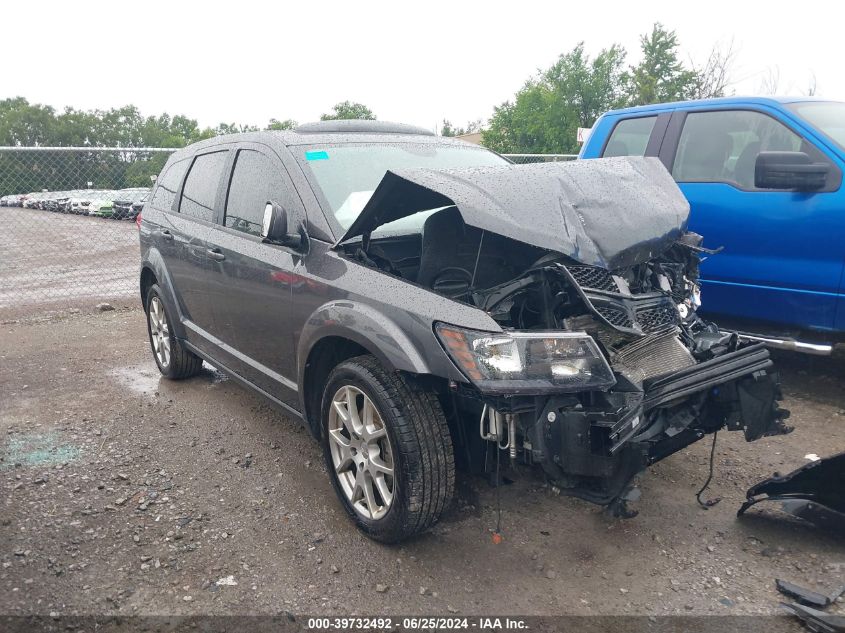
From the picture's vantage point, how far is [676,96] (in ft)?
126

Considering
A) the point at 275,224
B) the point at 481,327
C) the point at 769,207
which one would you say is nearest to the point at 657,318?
the point at 481,327

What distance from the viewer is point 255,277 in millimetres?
3695

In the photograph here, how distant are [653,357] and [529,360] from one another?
2.28 feet

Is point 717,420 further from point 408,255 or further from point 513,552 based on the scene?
point 408,255

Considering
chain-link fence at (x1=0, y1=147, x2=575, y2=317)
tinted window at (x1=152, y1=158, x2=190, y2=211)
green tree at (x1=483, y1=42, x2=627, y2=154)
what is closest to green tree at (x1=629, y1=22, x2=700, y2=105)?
green tree at (x1=483, y1=42, x2=627, y2=154)

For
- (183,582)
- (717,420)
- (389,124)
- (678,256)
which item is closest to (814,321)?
(678,256)

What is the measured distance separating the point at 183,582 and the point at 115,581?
295mm

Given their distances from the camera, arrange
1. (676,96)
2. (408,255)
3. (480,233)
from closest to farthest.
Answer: (480,233) < (408,255) < (676,96)

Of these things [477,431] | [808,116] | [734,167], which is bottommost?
[477,431]

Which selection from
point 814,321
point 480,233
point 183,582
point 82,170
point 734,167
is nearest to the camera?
point 183,582

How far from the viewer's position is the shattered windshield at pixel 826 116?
14.4 ft

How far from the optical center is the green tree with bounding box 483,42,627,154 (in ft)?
134

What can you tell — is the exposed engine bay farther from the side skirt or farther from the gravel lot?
the gravel lot

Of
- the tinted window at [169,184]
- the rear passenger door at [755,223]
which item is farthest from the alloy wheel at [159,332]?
the rear passenger door at [755,223]
